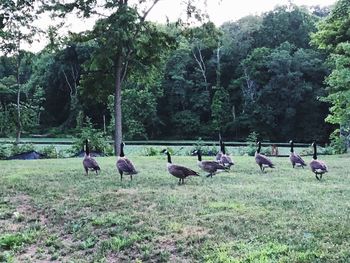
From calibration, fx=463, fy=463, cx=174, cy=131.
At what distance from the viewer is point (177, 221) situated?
23.1ft

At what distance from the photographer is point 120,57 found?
21.9m

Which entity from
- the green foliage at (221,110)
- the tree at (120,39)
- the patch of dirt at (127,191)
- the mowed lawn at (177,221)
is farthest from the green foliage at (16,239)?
the green foliage at (221,110)

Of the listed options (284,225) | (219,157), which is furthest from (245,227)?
(219,157)

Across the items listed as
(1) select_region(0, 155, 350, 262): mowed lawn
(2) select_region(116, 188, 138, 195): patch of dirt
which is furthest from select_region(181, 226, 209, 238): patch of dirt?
(2) select_region(116, 188, 138, 195): patch of dirt

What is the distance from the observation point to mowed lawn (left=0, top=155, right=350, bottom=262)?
19.0ft

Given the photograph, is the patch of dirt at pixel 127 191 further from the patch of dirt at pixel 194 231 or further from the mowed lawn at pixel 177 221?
the patch of dirt at pixel 194 231

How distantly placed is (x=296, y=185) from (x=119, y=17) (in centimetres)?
1239

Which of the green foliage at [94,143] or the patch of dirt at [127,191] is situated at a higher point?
the green foliage at [94,143]

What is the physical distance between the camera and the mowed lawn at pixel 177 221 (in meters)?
5.79

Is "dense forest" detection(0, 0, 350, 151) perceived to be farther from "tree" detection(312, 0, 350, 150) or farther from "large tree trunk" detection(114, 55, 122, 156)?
"large tree trunk" detection(114, 55, 122, 156)

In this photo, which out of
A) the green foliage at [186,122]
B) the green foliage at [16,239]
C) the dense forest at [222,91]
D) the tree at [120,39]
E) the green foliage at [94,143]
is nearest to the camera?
the green foliage at [16,239]

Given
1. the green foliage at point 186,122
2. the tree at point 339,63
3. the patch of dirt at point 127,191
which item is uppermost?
the tree at point 339,63

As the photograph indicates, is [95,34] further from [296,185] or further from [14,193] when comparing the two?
[296,185]

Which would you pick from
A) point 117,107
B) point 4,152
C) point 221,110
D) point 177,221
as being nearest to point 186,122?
point 221,110
